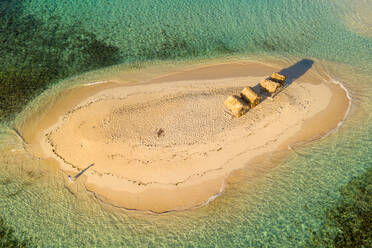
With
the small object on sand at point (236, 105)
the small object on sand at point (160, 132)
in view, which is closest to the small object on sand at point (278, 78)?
the small object on sand at point (236, 105)

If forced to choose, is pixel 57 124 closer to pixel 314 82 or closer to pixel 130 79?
pixel 130 79

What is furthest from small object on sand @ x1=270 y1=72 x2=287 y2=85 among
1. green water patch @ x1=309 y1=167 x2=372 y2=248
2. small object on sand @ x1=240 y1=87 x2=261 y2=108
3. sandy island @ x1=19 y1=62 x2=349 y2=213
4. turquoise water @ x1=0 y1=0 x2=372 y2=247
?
green water patch @ x1=309 y1=167 x2=372 y2=248

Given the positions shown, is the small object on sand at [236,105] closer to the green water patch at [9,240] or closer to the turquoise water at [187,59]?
the turquoise water at [187,59]

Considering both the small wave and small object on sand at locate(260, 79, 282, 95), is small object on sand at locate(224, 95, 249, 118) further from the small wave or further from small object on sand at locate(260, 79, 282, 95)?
the small wave

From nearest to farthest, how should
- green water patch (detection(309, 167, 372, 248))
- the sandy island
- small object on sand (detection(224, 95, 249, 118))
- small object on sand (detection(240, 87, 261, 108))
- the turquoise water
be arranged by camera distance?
1. green water patch (detection(309, 167, 372, 248))
2. the turquoise water
3. the sandy island
4. small object on sand (detection(224, 95, 249, 118))
5. small object on sand (detection(240, 87, 261, 108))

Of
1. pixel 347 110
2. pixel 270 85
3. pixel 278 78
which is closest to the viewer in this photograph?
pixel 347 110

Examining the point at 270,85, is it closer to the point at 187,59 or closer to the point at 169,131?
the point at 187,59

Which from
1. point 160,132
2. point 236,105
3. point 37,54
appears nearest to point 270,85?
point 236,105
